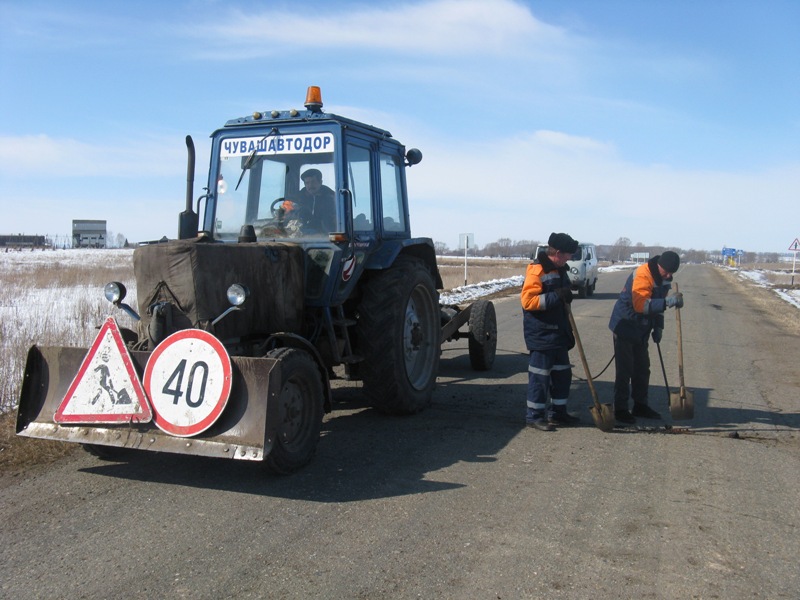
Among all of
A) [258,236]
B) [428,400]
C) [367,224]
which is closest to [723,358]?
[428,400]

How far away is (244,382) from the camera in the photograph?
4.67 metres

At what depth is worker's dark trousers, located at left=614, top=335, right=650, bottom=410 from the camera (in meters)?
7.04

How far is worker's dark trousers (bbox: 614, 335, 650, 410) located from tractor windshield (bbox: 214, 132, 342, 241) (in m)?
3.08

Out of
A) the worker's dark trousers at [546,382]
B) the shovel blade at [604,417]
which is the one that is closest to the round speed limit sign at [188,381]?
the worker's dark trousers at [546,382]

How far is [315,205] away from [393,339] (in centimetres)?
138

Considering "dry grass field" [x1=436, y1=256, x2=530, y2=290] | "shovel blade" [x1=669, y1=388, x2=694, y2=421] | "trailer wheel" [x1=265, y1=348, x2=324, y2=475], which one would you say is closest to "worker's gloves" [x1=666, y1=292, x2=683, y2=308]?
"shovel blade" [x1=669, y1=388, x2=694, y2=421]

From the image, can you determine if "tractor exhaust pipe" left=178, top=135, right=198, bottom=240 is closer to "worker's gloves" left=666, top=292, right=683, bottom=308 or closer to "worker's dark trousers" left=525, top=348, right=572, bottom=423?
"worker's dark trousers" left=525, top=348, right=572, bottom=423

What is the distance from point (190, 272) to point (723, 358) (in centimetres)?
899

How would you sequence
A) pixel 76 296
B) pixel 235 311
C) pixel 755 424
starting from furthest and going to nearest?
1. pixel 76 296
2. pixel 755 424
3. pixel 235 311

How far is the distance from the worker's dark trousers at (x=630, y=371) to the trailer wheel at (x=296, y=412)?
3249 millimetres

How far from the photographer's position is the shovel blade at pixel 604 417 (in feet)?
21.2

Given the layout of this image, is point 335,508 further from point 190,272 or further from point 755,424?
point 755,424

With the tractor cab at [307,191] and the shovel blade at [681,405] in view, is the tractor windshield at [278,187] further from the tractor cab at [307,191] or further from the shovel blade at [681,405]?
the shovel blade at [681,405]

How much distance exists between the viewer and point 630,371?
7.09 m
